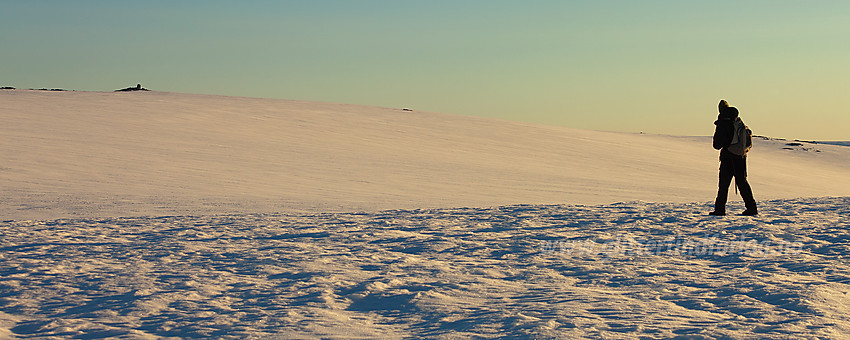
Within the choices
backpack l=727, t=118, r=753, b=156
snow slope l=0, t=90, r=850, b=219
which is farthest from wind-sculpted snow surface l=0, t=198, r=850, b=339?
snow slope l=0, t=90, r=850, b=219

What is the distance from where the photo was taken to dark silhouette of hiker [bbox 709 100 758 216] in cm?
975

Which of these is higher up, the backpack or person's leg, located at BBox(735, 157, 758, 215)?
the backpack

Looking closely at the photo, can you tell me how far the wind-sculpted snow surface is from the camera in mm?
4719

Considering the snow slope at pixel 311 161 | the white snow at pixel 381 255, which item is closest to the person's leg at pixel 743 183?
the white snow at pixel 381 255

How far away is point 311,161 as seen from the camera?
21.0 m

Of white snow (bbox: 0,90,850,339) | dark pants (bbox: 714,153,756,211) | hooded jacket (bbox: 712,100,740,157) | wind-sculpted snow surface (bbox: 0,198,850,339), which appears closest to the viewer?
wind-sculpted snow surface (bbox: 0,198,850,339)

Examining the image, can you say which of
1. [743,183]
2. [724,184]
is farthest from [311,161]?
[743,183]

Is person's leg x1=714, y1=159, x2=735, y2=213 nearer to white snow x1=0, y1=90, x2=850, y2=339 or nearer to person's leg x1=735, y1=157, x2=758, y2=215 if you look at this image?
person's leg x1=735, y1=157, x2=758, y2=215

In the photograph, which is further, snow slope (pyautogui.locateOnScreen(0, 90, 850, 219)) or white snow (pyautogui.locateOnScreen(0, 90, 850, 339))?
snow slope (pyautogui.locateOnScreen(0, 90, 850, 219))

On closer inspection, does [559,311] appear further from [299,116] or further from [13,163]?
[299,116]

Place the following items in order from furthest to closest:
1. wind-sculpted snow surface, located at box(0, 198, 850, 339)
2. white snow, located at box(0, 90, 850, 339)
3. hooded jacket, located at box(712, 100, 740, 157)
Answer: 1. hooded jacket, located at box(712, 100, 740, 157)
2. white snow, located at box(0, 90, 850, 339)
3. wind-sculpted snow surface, located at box(0, 198, 850, 339)

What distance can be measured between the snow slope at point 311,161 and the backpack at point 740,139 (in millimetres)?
5099

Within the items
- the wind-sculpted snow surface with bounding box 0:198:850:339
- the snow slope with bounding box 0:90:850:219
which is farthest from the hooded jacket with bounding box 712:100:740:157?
the snow slope with bounding box 0:90:850:219

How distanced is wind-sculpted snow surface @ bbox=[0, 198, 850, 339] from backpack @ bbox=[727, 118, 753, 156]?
36.5 inches
